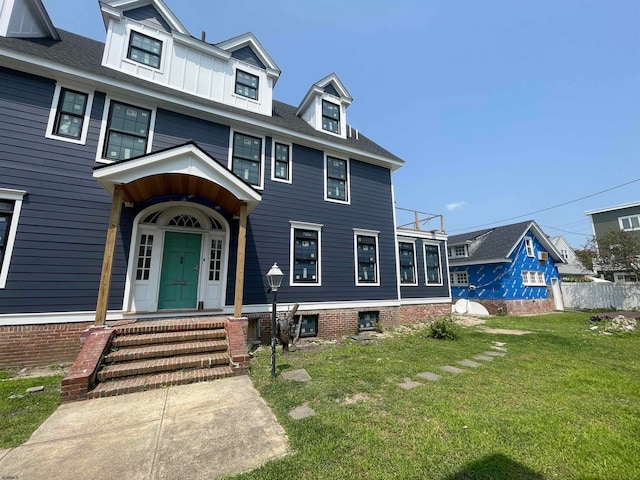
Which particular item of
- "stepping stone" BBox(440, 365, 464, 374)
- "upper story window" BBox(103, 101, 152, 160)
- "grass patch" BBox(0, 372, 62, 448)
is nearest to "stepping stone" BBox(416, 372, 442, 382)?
"stepping stone" BBox(440, 365, 464, 374)

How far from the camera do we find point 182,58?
27.3 feet

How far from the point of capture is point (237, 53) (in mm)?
9227

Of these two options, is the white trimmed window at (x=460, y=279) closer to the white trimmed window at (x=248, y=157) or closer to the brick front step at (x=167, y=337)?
the white trimmed window at (x=248, y=157)

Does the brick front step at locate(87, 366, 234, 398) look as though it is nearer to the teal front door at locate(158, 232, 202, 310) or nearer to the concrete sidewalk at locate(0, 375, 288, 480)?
the concrete sidewalk at locate(0, 375, 288, 480)

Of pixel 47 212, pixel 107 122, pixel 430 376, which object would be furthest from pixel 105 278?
pixel 430 376

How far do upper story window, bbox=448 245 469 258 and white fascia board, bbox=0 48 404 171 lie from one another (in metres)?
13.2

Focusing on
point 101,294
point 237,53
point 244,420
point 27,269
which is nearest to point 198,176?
point 101,294

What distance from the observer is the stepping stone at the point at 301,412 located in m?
3.48

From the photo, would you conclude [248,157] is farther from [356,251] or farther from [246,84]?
[356,251]

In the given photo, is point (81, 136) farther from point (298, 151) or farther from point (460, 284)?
point (460, 284)

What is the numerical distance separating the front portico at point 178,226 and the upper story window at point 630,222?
98.4 ft

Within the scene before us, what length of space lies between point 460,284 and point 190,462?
21.1 metres

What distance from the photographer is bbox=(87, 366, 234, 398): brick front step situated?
4.15 m

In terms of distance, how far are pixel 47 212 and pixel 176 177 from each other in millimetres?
2995
